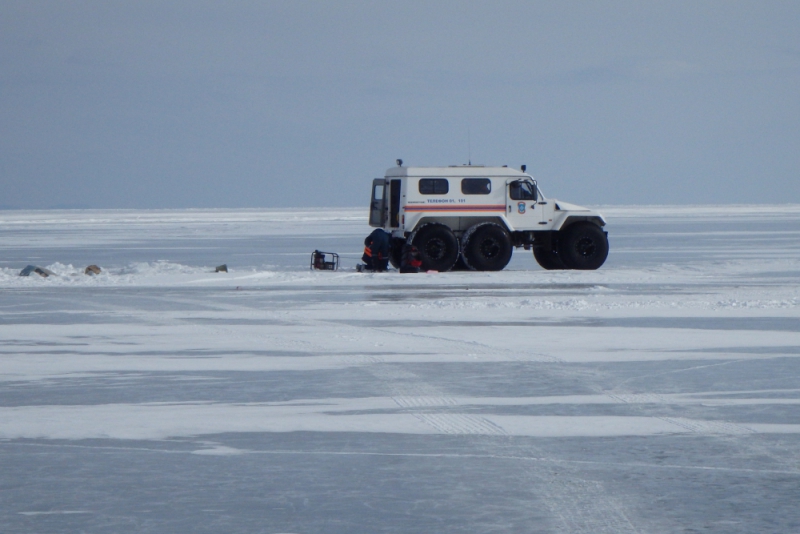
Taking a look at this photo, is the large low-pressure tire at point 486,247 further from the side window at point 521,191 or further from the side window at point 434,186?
the side window at point 434,186

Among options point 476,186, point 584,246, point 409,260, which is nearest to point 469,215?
point 476,186

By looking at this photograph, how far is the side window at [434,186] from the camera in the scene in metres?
24.9

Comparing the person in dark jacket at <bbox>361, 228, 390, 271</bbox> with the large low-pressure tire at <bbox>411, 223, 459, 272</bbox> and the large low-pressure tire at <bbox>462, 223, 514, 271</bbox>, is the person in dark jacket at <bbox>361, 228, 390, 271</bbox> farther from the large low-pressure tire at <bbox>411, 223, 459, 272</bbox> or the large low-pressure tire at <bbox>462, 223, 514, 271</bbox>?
the large low-pressure tire at <bbox>462, 223, 514, 271</bbox>

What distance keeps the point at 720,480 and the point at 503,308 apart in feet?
33.9

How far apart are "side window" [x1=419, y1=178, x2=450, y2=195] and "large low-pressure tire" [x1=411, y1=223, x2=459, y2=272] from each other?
0.74 meters

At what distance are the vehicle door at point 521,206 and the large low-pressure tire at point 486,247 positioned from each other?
0.37 m

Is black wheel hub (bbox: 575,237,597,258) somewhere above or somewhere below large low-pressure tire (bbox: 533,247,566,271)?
above

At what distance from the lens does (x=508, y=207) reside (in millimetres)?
25000

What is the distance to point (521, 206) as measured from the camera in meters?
25.1

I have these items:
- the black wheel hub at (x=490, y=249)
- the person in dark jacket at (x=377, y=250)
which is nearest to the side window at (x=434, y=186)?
the person in dark jacket at (x=377, y=250)

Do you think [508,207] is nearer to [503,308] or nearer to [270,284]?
[270,284]

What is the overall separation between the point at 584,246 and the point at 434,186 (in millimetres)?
3753

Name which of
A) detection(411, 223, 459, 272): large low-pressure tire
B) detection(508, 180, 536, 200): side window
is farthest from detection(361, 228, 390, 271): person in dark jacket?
detection(508, 180, 536, 200): side window

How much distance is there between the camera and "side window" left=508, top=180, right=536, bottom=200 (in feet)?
82.1
